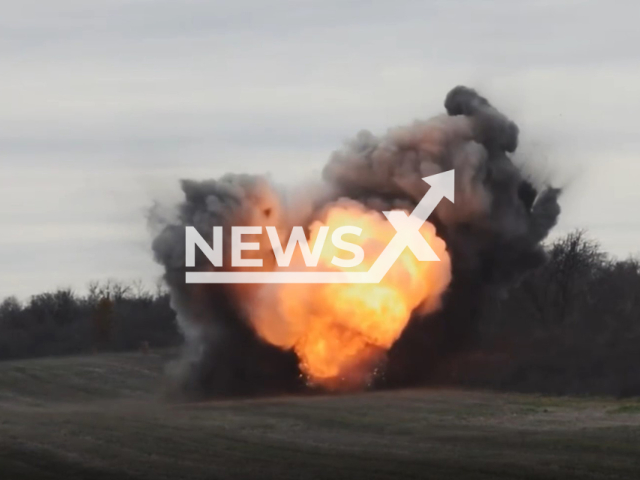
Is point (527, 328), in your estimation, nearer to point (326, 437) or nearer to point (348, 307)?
point (348, 307)

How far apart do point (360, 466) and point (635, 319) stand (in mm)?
52921

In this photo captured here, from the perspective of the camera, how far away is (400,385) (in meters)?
62.2

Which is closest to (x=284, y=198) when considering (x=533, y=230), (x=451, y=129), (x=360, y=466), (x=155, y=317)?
(x=451, y=129)

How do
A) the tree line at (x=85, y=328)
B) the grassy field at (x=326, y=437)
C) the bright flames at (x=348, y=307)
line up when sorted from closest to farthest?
the grassy field at (x=326, y=437) → the bright flames at (x=348, y=307) → the tree line at (x=85, y=328)

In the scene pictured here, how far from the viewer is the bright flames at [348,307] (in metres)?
57.8

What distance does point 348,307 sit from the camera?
57625 millimetres

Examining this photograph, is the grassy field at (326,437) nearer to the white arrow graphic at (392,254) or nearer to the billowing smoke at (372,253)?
the billowing smoke at (372,253)

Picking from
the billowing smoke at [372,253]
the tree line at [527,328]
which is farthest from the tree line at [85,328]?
the billowing smoke at [372,253]

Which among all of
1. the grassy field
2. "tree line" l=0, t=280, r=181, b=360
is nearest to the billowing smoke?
the grassy field

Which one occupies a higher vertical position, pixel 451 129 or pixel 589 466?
pixel 451 129

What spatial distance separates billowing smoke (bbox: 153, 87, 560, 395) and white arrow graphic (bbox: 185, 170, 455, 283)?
0.32m

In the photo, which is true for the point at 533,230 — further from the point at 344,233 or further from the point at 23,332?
the point at 23,332

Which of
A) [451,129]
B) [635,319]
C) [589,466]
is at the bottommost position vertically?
[589,466]

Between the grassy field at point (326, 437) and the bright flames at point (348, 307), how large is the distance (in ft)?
6.78
